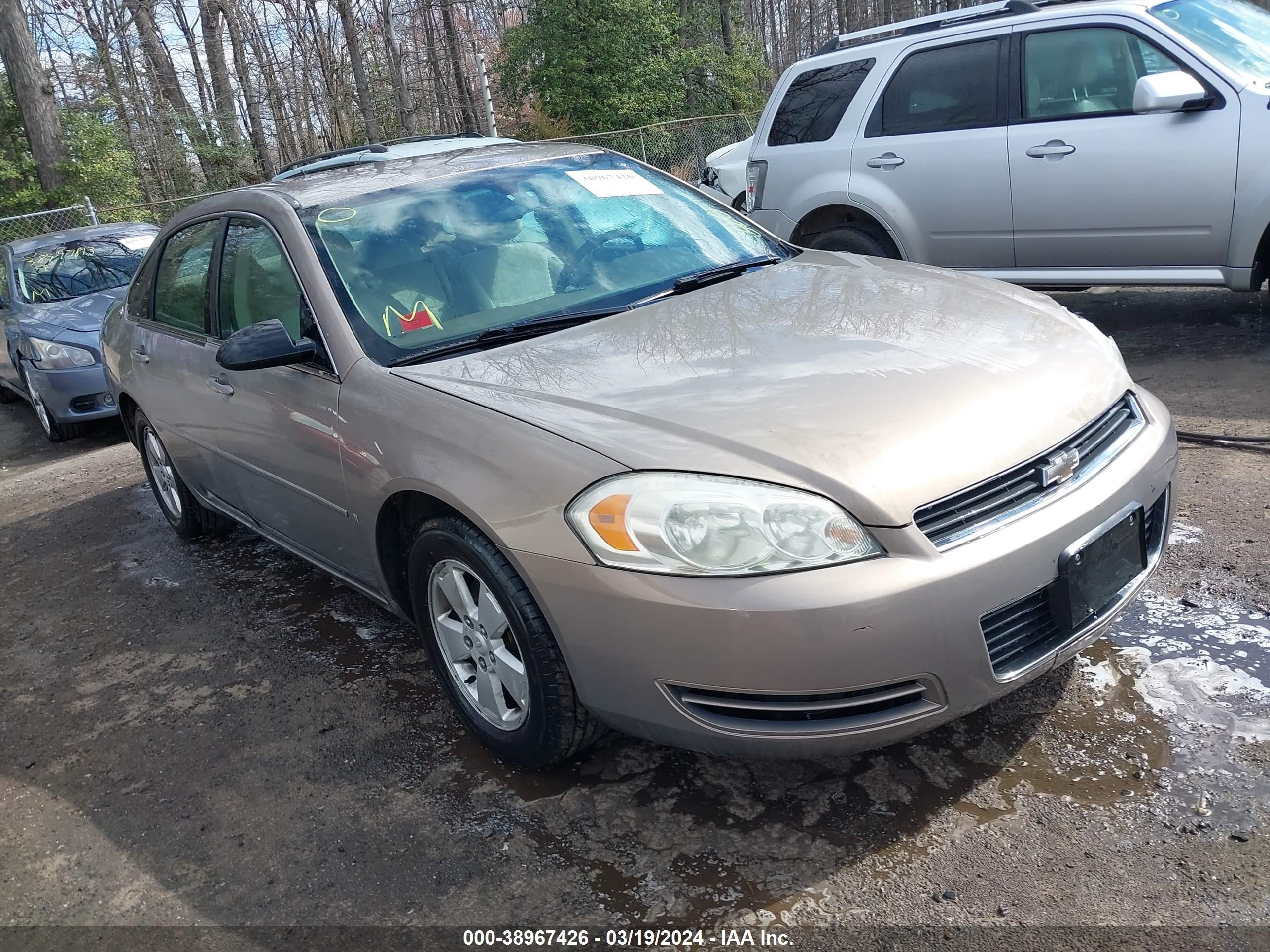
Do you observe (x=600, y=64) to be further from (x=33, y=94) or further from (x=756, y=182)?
(x=756, y=182)

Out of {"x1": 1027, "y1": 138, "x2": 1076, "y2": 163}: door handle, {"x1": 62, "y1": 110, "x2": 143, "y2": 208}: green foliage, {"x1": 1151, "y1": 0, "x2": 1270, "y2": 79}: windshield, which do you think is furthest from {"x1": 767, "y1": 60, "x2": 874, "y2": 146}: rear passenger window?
{"x1": 62, "y1": 110, "x2": 143, "y2": 208}: green foliage

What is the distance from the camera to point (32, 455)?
806cm

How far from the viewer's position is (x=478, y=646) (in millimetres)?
2859

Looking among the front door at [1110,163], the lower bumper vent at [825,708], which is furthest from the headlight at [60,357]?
the lower bumper vent at [825,708]

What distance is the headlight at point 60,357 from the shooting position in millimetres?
7742

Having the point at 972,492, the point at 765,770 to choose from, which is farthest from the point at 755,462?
the point at 765,770

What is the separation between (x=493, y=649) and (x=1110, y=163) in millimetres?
4532

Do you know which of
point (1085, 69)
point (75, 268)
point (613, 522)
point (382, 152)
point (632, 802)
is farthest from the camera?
point (75, 268)

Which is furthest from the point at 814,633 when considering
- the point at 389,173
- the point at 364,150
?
the point at 364,150

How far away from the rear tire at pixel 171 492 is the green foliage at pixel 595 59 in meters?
18.0

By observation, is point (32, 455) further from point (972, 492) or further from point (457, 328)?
point (972, 492)

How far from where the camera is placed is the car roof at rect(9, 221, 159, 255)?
355 inches

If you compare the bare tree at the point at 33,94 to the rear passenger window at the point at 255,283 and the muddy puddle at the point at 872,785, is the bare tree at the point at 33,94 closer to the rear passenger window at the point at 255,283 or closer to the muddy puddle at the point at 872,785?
the rear passenger window at the point at 255,283

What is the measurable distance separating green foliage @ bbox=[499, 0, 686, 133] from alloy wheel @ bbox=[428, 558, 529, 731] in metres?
20.4
